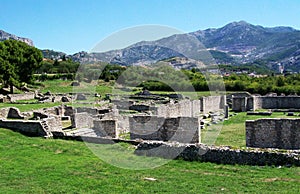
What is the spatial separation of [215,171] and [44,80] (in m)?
85.2

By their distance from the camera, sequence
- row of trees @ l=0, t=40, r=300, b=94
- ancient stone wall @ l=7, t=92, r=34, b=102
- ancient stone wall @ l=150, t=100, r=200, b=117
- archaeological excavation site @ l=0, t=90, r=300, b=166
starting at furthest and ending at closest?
1. row of trees @ l=0, t=40, r=300, b=94
2. ancient stone wall @ l=7, t=92, r=34, b=102
3. ancient stone wall @ l=150, t=100, r=200, b=117
4. archaeological excavation site @ l=0, t=90, r=300, b=166

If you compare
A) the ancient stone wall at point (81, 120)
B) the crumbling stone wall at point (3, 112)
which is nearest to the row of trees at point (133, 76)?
the crumbling stone wall at point (3, 112)

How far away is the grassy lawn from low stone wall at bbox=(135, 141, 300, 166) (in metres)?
0.42

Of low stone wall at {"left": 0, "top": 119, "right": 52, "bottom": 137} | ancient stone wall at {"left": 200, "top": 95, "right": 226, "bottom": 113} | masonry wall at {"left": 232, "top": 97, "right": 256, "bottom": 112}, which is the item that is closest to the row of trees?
ancient stone wall at {"left": 200, "top": 95, "right": 226, "bottom": 113}

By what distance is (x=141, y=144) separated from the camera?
16891 mm

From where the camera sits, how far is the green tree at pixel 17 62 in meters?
56.3

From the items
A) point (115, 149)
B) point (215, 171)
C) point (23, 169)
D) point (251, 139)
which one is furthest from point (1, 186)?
point (251, 139)

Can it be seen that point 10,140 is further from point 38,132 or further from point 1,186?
point 1,186

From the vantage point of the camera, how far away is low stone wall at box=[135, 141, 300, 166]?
46.7 ft

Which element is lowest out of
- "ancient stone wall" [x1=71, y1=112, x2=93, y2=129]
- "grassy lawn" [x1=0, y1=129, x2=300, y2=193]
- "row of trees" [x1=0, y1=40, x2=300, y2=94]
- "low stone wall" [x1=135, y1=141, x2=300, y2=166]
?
"grassy lawn" [x1=0, y1=129, x2=300, y2=193]

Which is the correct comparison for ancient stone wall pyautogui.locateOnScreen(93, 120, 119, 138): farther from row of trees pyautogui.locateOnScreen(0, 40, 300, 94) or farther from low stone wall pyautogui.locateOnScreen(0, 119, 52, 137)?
row of trees pyautogui.locateOnScreen(0, 40, 300, 94)

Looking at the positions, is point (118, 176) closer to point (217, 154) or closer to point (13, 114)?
point (217, 154)

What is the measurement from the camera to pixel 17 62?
6097cm

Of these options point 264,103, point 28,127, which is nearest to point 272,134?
point 28,127
